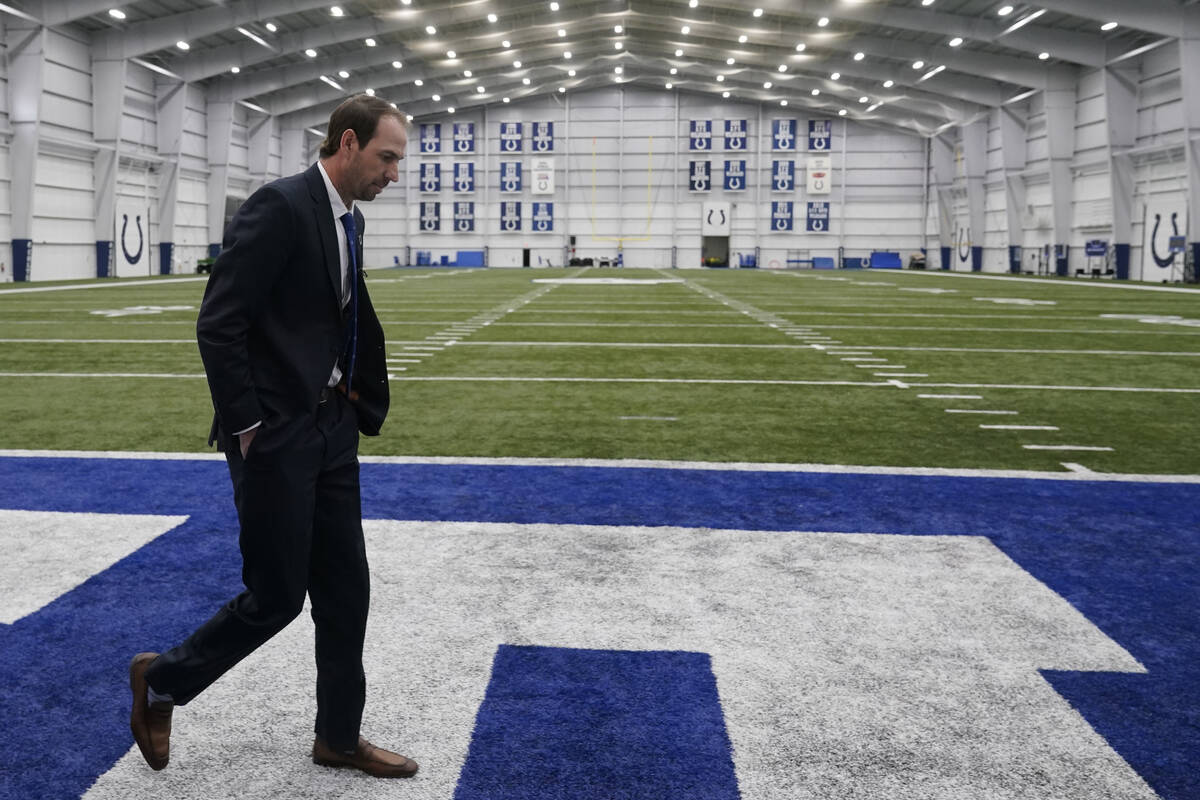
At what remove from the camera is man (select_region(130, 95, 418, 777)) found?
2643mm

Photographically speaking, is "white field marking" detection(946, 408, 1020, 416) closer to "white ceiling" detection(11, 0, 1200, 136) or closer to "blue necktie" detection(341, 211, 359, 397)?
"blue necktie" detection(341, 211, 359, 397)

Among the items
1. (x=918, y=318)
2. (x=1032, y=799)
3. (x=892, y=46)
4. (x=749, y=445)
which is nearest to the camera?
(x=1032, y=799)

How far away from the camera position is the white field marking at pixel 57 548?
4.30 metres

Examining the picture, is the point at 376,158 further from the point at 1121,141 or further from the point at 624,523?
the point at 1121,141

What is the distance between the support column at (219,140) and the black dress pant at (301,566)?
4960 centimetres

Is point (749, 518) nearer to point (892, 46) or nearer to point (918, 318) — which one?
point (918, 318)

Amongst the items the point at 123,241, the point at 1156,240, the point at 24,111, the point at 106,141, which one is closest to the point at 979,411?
the point at 24,111

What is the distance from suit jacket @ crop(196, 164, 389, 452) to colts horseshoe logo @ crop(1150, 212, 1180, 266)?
43.7 m

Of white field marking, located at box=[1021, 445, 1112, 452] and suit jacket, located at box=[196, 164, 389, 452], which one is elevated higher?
suit jacket, located at box=[196, 164, 389, 452]

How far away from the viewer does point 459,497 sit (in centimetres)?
603

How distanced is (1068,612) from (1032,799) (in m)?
1.60

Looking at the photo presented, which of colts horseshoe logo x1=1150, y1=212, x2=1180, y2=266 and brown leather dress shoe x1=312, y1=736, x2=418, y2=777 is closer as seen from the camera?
brown leather dress shoe x1=312, y1=736, x2=418, y2=777

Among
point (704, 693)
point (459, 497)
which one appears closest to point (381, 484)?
point (459, 497)

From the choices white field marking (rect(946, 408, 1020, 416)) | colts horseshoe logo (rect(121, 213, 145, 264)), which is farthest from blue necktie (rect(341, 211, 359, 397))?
colts horseshoe logo (rect(121, 213, 145, 264))
